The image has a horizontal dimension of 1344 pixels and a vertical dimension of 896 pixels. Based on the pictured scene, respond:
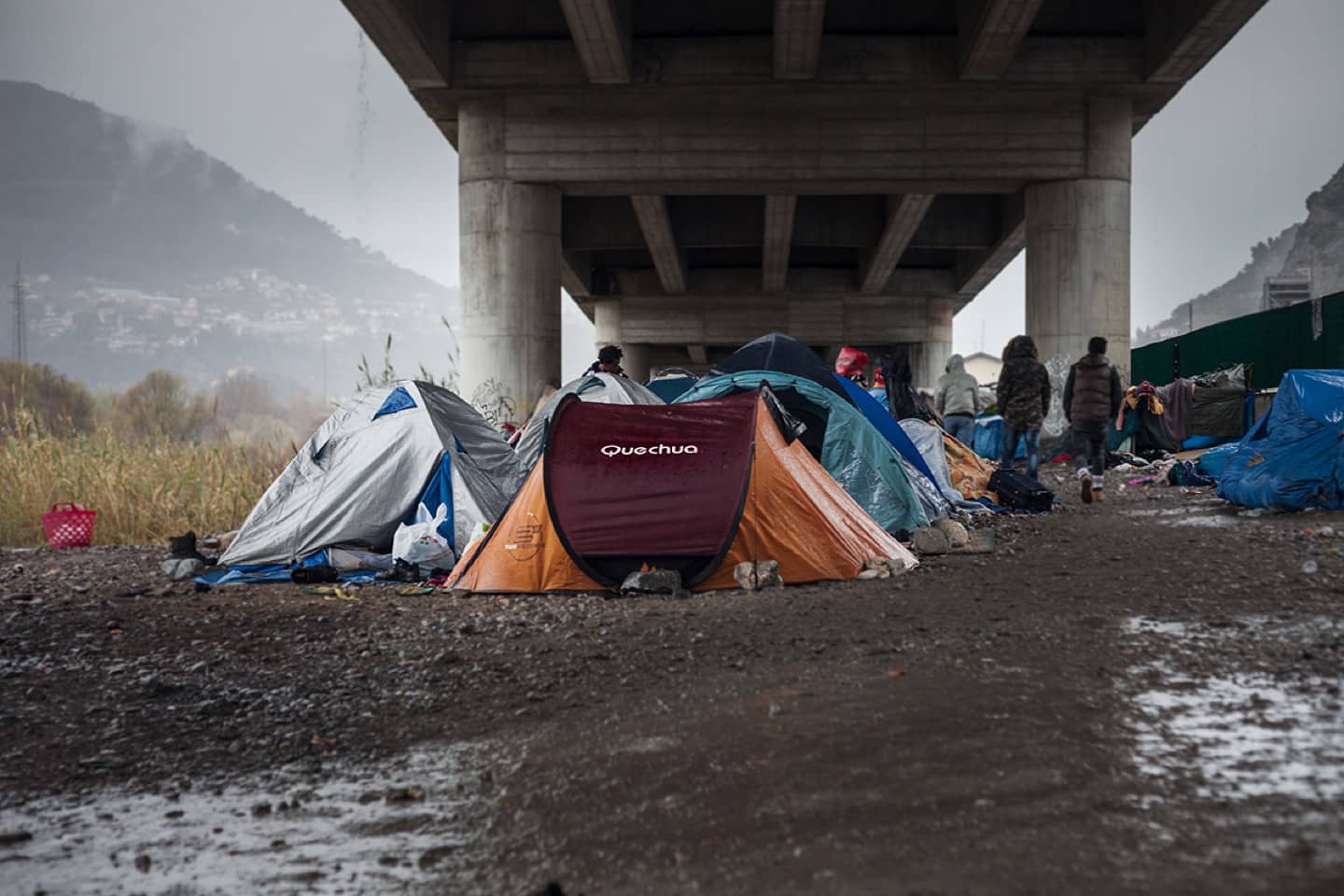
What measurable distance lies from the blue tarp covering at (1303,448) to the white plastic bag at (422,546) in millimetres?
7154

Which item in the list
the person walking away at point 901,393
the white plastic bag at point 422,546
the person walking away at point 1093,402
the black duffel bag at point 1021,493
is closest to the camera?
the white plastic bag at point 422,546

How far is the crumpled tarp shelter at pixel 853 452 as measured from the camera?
Answer: 9.08m

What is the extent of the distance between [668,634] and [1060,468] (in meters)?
14.8

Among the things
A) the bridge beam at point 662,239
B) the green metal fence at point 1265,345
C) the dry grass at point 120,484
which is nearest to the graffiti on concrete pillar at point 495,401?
the bridge beam at point 662,239

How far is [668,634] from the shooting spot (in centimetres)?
545

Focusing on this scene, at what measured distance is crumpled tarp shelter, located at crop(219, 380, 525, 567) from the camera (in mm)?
8258

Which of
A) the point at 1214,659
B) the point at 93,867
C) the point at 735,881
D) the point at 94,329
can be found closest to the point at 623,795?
the point at 735,881

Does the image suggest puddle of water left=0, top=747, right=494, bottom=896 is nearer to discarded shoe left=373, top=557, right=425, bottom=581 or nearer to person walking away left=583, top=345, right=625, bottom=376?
discarded shoe left=373, top=557, right=425, bottom=581

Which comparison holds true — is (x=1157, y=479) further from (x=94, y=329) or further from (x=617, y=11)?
(x=94, y=329)

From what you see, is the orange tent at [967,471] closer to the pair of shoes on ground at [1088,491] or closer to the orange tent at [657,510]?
the pair of shoes on ground at [1088,491]

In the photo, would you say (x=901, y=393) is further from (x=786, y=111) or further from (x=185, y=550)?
(x=786, y=111)

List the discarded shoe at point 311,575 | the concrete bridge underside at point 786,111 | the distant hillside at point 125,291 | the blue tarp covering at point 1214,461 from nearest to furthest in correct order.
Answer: the discarded shoe at point 311,575, the blue tarp covering at point 1214,461, the concrete bridge underside at point 786,111, the distant hillside at point 125,291

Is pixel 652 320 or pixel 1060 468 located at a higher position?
pixel 652 320

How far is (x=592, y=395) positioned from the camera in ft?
32.2
